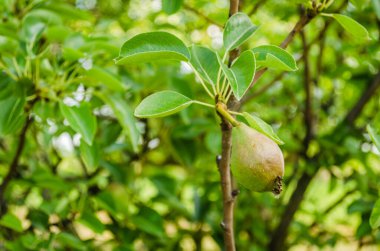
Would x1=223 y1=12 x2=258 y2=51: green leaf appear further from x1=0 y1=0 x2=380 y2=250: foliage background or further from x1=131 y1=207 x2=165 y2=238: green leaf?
x1=131 y1=207 x2=165 y2=238: green leaf

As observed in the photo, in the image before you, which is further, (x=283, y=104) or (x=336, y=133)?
(x=283, y=104)

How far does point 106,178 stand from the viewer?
154cm

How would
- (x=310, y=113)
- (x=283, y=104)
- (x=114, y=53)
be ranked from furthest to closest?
(x=283, y=104), (x=310, y=113), (x=114, y=53)

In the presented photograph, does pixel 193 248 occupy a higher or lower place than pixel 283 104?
lower

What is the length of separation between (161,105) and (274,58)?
16cm

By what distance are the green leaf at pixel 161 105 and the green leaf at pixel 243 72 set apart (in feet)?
0.24

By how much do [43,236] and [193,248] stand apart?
0.68m

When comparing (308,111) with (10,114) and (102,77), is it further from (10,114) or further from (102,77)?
(10,114)

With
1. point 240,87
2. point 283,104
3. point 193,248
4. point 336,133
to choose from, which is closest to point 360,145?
point 336,133

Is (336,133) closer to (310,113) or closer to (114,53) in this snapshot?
(310,113)

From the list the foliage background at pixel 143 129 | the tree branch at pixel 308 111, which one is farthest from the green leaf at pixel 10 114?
the tree branch at pixel 308 111

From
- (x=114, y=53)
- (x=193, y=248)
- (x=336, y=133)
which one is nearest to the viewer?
(x=114, y=53)

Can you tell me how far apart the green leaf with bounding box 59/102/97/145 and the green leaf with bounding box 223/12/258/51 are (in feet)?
1.15

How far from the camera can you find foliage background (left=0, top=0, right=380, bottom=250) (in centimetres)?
105
